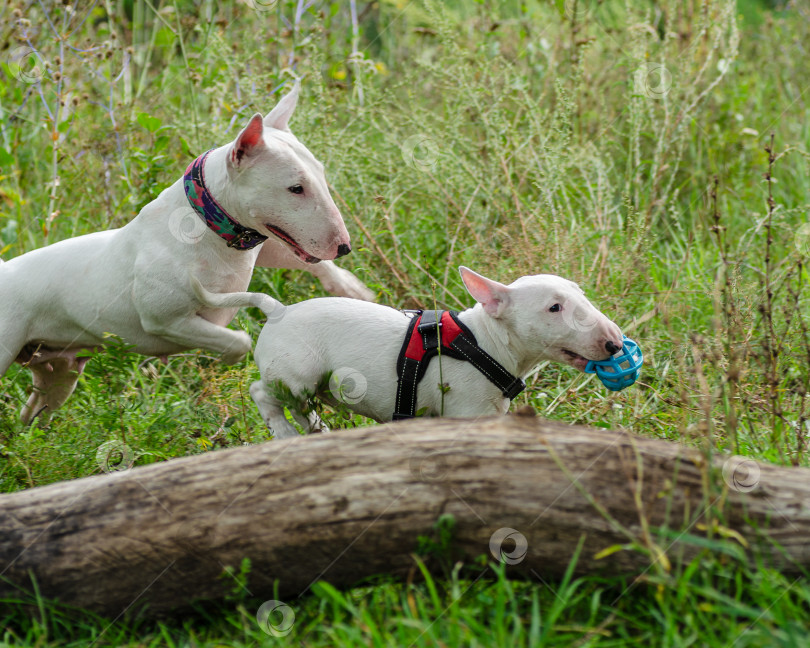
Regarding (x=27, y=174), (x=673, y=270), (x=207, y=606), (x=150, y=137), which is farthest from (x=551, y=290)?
(x=27, y=174)

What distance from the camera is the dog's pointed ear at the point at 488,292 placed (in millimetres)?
3086

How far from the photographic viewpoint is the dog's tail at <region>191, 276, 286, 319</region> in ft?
10.7

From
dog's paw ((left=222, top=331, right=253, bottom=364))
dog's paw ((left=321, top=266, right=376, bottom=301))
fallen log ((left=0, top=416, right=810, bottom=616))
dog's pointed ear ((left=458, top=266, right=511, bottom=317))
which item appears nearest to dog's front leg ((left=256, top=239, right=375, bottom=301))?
dog's paw ((left=321, top=266, right=376, bottom=301))

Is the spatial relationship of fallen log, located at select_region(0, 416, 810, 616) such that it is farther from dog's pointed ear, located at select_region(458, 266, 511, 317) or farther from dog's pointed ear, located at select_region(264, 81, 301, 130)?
dog's pointed ear, located at select_region(264, 81, 301, 130)

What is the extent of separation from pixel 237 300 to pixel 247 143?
59 cm

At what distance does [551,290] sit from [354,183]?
→ 2.54 m

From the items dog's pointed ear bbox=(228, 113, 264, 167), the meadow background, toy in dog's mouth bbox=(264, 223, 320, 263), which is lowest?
the meadow background

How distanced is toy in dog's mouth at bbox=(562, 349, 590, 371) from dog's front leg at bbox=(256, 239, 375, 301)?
3.74ft

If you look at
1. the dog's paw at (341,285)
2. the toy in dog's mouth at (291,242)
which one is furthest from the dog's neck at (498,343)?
the dog's paw at (341,285)

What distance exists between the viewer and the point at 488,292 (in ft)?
10.2

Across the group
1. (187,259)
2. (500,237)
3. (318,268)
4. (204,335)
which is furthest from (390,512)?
(500,237)

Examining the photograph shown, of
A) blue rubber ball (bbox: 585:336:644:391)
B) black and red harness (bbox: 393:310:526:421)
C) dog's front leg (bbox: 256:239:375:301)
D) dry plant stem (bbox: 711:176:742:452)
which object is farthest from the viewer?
dog's front leg (bbox: 256:239:375:301)

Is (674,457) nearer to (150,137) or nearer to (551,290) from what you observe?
(551,290)

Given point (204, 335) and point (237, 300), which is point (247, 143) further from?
point (204, 335)
